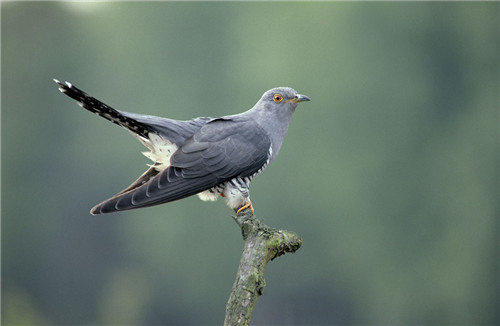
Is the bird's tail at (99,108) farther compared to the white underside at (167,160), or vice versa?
the white underside at (167,160)

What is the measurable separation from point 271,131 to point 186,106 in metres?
9.47

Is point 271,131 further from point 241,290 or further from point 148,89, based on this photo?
point 148,89

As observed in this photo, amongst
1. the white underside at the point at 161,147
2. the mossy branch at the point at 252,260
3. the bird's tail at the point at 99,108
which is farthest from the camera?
the white underside at the point at 161,147

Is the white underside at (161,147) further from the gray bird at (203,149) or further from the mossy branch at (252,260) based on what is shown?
the mossy branch at (252,260)

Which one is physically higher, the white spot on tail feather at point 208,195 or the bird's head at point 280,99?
the bird's head at point 280,99

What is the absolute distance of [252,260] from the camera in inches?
74.9

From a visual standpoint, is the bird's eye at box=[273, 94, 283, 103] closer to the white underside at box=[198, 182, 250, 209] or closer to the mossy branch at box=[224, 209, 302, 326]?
the white underside at box=[198, 182, 250, 209]

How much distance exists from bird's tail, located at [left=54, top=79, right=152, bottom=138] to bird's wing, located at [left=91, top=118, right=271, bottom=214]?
0.23 meters

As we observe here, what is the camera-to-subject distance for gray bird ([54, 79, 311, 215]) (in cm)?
207

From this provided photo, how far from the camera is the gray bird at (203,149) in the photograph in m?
2.07

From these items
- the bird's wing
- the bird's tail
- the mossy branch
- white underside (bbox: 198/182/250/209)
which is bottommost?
the mossy branch

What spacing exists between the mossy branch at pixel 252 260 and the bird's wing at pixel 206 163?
10.0 inches

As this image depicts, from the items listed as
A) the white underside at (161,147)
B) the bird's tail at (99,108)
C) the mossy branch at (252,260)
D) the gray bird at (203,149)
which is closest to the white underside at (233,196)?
the gray bird at (203,149)

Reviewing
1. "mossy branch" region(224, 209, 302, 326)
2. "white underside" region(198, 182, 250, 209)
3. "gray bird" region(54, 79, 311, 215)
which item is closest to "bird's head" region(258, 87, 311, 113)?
"gray bird" region(54, 79, 311, 215)
